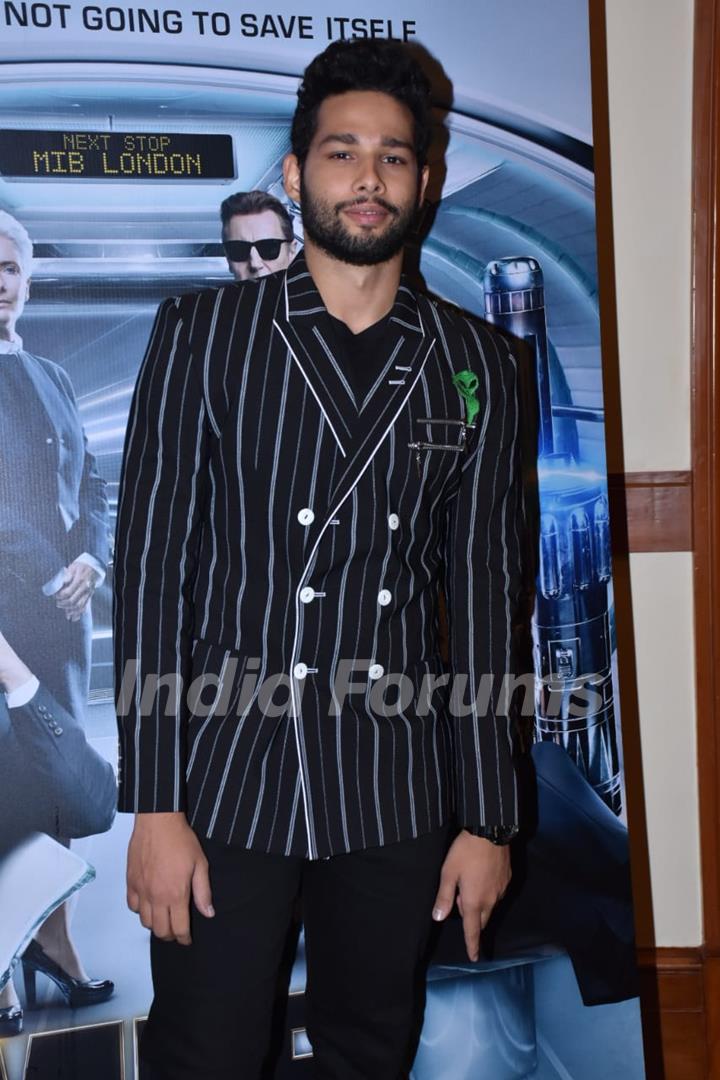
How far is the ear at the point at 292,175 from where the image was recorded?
4.80 ft

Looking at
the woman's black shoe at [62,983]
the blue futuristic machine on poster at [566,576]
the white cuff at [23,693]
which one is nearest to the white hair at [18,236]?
the white cuff at [23,693]

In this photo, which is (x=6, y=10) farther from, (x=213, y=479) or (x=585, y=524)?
(x=585, y=524)

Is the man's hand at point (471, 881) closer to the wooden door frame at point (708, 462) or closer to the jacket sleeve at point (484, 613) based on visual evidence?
the jacket sleeve at point (484, 613)

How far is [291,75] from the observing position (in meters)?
1.63

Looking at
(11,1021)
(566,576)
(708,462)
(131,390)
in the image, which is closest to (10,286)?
(131,390)

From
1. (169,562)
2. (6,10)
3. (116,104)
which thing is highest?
(6,10)

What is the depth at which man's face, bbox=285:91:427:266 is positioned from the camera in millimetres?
1352

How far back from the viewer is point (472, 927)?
57.2 inches

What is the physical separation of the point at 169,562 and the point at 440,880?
0.61 metres

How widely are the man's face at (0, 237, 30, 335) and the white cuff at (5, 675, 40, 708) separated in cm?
54

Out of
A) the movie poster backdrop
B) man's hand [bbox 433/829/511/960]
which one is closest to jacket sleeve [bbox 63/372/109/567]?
the movie poster backdrop

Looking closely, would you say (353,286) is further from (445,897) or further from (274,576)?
(445,897)

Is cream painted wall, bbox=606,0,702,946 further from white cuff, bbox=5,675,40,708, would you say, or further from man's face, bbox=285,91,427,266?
white cuff, bbox=5,675,40,708

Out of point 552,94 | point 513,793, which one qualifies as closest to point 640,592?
point 513,793
